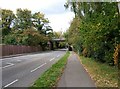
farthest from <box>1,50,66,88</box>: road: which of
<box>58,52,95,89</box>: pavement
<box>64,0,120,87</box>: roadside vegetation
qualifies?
<box>64,0,120,87</box>: roadside vegetation

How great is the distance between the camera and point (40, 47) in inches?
4407

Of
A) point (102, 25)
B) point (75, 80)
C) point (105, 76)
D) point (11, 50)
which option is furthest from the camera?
point (11, 50)

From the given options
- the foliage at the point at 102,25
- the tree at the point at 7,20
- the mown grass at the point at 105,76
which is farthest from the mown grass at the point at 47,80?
the tree at the point at 7,20

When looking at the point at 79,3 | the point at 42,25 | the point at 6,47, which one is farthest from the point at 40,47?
the point at 79,3

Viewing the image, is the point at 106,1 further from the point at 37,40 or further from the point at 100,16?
the point at 37,40

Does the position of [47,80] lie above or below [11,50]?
below

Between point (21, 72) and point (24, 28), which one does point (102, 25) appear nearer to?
point (21, 72)

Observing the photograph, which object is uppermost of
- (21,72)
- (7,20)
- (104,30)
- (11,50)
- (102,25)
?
(7,20)

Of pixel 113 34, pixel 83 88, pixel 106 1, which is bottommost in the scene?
pixel 83 88

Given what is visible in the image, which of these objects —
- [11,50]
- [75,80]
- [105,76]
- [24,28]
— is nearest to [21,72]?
Answer: [105,76]

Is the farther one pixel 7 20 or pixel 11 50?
pixel 7 20

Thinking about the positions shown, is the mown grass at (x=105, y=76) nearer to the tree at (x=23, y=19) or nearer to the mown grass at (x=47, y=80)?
the mown grass at (x=47, y=80)

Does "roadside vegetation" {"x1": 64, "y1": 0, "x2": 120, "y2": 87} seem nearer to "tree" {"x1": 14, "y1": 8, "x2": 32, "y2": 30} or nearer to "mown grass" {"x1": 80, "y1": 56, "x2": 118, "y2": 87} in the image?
"mown grass" {"x1": 80, "y1": 56, "x2": 118, "y2": 87}

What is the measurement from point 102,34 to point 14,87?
10.4 meters
